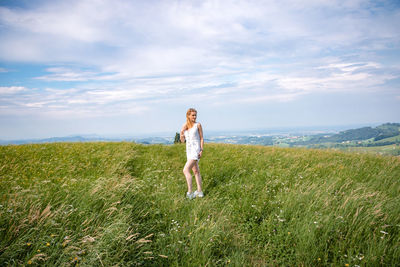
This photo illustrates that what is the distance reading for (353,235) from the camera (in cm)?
448

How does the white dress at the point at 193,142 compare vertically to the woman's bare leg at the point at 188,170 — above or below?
above

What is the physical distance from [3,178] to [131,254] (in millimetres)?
5672

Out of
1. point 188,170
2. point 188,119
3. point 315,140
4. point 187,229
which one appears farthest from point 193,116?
point 315,140

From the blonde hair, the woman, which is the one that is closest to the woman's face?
the woman

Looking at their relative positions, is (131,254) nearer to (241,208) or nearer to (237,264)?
(237,264)

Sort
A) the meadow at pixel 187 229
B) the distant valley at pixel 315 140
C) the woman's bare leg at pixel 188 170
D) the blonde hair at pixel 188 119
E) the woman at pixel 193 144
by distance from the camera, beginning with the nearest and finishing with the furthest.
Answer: the meadow at pixel 187 229
the woman's bare leg at pixel 188 170
the woman at pixel 193 144
the blonde hair at pixel 188 119
the distant valley at pixel 315 140

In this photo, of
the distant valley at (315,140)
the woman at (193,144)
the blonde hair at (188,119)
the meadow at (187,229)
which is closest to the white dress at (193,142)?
the woman at (193,144)

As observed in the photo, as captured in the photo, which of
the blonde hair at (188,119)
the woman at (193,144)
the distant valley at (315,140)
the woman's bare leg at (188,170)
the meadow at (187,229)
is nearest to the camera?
the meadow at (187,229)

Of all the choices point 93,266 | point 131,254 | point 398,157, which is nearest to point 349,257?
point 131,254

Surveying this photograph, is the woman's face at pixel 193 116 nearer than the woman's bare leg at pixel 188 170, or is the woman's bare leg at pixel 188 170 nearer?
the woman's bare leg at pixel 188 170

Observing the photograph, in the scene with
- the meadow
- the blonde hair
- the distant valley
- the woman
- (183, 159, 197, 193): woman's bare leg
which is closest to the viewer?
the meadow

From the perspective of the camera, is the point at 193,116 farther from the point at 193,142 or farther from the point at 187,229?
the point at 187,229

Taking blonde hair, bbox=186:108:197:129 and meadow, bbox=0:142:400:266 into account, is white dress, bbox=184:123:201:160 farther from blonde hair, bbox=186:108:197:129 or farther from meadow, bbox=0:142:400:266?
meadow, bbox=0:142:400:266

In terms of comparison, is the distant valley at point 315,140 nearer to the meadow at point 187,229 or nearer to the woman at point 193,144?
the meadow at point 187,229
